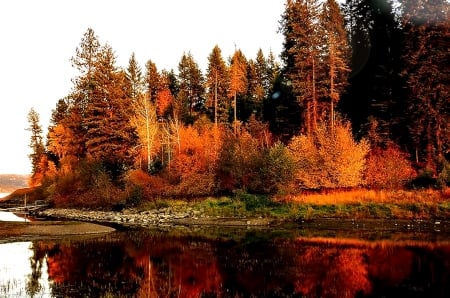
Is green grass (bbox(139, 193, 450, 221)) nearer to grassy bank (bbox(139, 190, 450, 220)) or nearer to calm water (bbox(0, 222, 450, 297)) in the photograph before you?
grassy bank (bbox(139, 190, 450, 220))

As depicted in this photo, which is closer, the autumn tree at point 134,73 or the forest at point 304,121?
the forest at point 304,121

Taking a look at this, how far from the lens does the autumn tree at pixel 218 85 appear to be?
71363 millimetres

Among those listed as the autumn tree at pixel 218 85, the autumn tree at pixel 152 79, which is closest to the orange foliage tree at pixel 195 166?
the autumn tree at pixel 218 85

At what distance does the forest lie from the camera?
42.9 meters

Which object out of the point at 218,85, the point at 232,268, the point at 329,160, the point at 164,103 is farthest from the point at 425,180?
the point at 164,103

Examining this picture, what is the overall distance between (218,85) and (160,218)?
108 ft

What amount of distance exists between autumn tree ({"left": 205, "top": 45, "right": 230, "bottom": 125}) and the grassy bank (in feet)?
90.7

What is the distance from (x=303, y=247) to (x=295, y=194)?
1582 cm

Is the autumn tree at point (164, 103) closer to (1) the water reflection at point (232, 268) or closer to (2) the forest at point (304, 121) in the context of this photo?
(2) the forest at point (304, 121)

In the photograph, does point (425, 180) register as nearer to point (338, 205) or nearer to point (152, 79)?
point (338, 205)

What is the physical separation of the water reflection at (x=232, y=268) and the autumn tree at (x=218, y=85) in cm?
4245

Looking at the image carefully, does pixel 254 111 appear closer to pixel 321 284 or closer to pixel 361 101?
pixel 361 101

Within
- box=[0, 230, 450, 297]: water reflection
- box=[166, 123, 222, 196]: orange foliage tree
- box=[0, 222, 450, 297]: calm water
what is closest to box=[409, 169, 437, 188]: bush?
box=[0, 222, 450, 297]: calm water

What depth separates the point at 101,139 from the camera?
6278 centimetres
